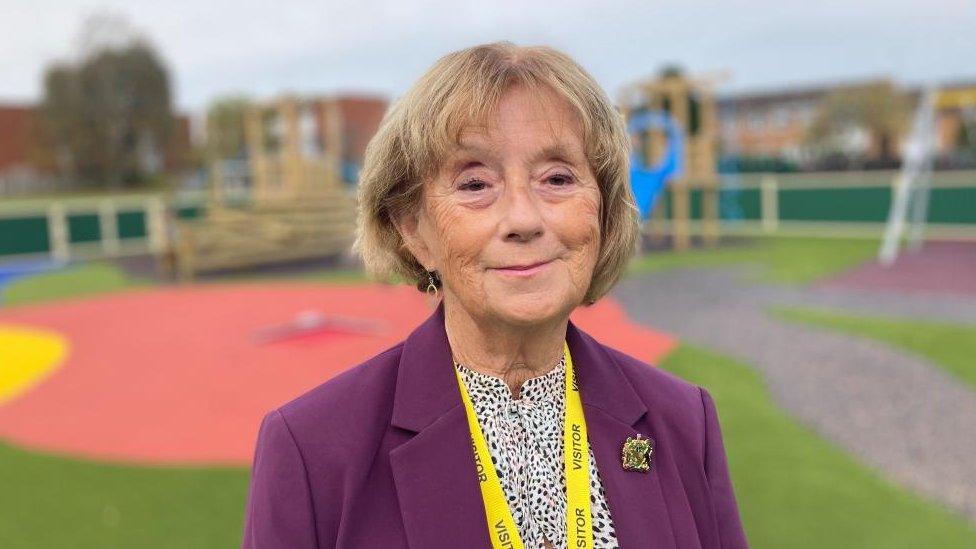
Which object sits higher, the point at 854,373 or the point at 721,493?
the point at 721,493

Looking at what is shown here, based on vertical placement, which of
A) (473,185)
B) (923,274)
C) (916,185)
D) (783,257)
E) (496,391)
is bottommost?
(783,257)

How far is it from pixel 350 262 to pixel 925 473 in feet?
46.2

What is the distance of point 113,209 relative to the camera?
21.6m

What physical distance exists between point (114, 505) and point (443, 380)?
4175mm

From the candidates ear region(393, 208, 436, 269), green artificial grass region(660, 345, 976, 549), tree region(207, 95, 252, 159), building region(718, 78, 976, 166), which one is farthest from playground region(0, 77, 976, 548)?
building region(718, 78, 976, 166)

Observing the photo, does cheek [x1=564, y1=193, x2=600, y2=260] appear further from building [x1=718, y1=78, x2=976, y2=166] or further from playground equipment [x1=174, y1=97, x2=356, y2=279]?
building [x1=718, y1=78, x2=976, y2=166]

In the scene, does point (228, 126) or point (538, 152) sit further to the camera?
point (228, 126)

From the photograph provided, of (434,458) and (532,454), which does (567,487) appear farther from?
(434,458)

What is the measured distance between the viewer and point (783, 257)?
1667 cm

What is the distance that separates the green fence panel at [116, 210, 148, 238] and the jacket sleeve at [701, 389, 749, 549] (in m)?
22.4

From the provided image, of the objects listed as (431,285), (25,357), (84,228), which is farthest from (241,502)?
(84,228)

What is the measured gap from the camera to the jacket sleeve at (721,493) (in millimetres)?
1640

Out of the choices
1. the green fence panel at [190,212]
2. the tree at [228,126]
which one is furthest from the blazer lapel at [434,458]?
the tree at [228,126]

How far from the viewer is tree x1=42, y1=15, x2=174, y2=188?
39906 mm
